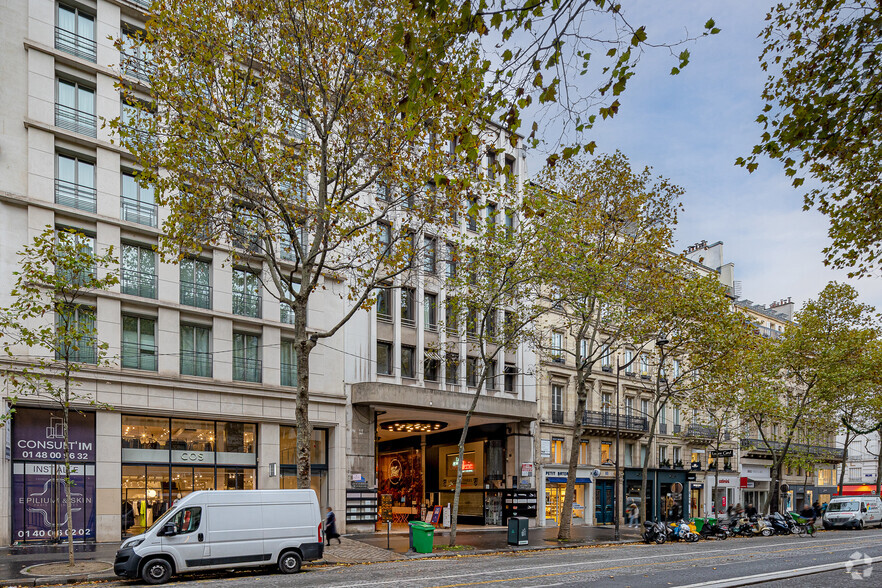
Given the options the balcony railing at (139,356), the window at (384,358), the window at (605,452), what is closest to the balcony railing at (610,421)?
the window at (605,452)

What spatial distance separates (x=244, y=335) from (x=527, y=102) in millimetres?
22066

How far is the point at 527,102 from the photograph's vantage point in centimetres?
900

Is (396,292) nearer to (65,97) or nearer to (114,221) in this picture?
(114,221)

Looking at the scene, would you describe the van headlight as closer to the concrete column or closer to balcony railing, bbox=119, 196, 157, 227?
the concrete column

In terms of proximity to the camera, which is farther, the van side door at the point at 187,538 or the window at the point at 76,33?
the window at the point at 76,33

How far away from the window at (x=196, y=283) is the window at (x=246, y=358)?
2.00 m

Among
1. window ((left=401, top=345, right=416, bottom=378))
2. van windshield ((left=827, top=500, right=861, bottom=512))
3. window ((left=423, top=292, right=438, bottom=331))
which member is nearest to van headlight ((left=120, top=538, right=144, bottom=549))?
window ((left=401, top=345, right=416, bottom=378))

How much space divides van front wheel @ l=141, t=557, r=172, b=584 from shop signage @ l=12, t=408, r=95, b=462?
9350 millimetres

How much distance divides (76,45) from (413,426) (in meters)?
23.2

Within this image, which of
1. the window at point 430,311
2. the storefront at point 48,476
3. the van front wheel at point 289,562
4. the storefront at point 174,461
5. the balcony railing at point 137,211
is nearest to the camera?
the van front wheel at point 289,562

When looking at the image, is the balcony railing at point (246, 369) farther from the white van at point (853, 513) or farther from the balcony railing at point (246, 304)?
the white van at point (853, 513)

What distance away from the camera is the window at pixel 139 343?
992 inches

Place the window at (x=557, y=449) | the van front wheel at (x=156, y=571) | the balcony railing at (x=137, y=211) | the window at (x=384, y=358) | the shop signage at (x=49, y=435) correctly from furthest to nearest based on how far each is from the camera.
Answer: the window at (x=557, y=449) < the window at (x=384, y=358) < the balcony railing at (x=137, y=211) < the shop signage at (x=49, y=435) < the van front wheel at (x=156, y=571)

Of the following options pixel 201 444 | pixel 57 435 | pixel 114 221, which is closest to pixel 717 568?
pixel 201 444
